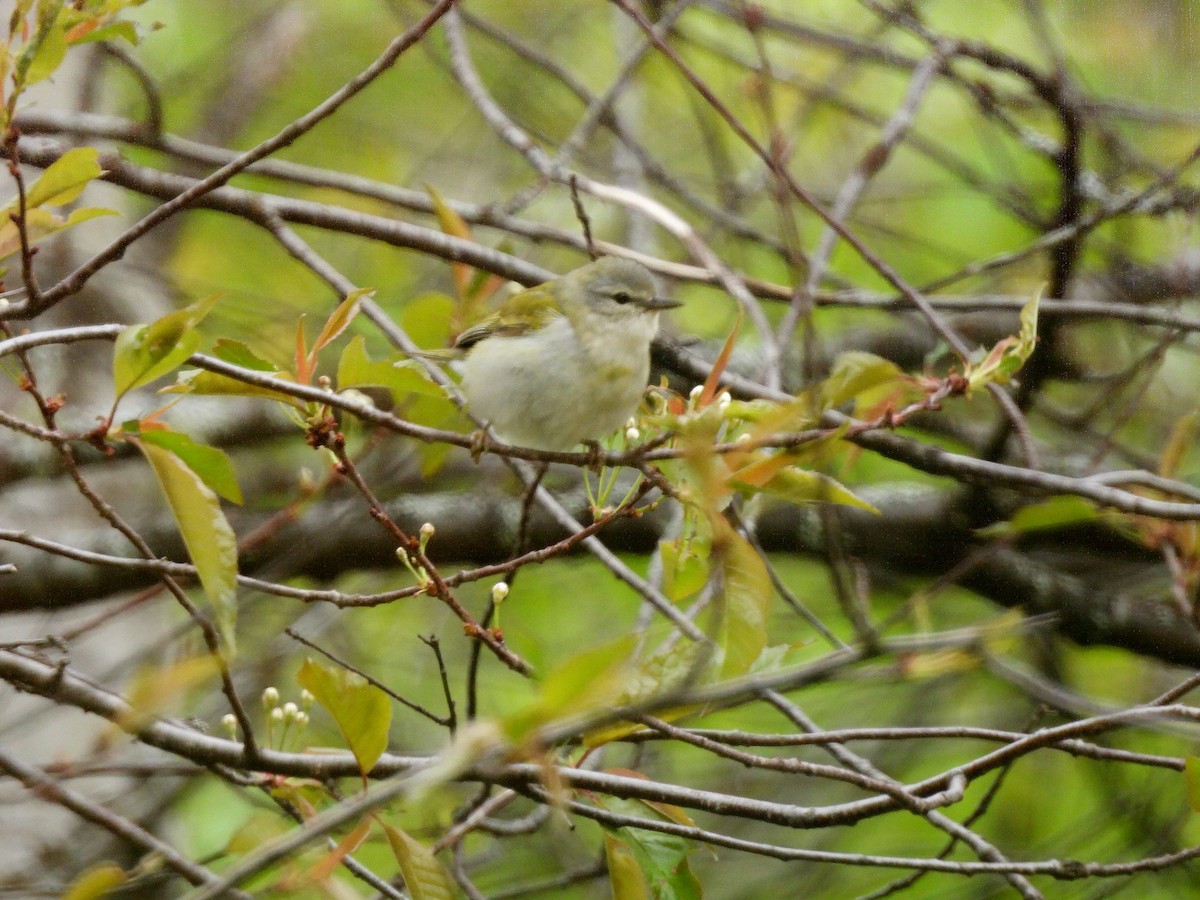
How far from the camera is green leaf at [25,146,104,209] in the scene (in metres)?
1.47

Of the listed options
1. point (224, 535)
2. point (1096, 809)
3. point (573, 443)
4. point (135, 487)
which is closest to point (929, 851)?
point (1096, 809)

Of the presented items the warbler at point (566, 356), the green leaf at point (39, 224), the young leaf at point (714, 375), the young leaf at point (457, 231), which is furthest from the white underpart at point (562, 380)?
the green leaf at point (39, 224)

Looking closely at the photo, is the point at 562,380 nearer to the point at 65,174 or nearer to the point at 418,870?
the point at 65,174

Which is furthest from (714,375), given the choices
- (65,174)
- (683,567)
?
(65,174)

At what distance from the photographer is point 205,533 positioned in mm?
Answer: 1176

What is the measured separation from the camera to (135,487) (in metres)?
5.25

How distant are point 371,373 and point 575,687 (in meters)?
0.75

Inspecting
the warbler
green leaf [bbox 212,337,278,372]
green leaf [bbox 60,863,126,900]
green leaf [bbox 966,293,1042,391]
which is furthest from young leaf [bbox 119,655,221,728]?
the warbler

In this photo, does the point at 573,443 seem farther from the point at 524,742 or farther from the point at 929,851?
the point at 929,851

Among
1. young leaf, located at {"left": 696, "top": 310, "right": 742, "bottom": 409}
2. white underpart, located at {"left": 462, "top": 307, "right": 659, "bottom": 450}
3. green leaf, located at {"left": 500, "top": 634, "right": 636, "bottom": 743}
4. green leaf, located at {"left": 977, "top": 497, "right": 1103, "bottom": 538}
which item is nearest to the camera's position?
green leaf, located at {"left": 500, "top": 634, "right": 636, "bottom": 743}

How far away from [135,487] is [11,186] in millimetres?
1725

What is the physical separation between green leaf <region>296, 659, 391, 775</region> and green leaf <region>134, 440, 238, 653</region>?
18cm

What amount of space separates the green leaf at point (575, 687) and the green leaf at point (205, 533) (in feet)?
1.29

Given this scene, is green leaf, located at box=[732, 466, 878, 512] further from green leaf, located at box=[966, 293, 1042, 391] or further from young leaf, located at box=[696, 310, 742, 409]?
green leaf, located at box=[966, 293, 1042, 391]
